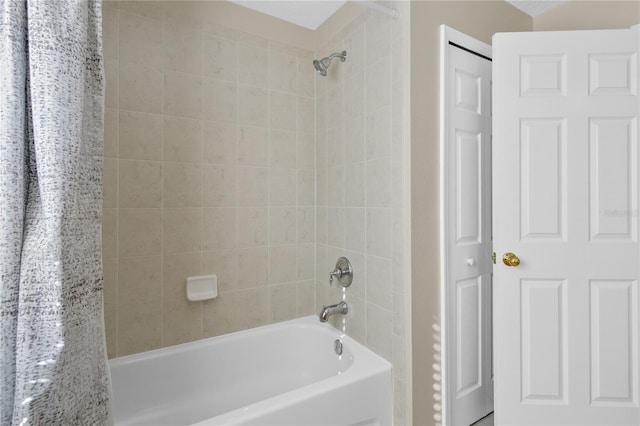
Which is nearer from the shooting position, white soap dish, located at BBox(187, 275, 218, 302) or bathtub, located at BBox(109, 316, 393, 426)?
bathtub, located at BBox(109, 316, 393, 426)

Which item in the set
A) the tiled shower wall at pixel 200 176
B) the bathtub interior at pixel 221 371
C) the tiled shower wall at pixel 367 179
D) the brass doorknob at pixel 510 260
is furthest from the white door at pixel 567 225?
the tiled shower wall at pixel 200 176

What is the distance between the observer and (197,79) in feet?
5.88

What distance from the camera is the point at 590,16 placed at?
1.82m

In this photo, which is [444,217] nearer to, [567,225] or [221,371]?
[567,225]

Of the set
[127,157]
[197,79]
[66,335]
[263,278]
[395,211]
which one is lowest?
[263,278]

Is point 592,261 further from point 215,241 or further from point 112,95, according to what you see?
point 112,95

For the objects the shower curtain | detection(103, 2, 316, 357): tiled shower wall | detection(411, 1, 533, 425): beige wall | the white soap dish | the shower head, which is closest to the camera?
the shower curtain

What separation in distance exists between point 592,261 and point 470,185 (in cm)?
64

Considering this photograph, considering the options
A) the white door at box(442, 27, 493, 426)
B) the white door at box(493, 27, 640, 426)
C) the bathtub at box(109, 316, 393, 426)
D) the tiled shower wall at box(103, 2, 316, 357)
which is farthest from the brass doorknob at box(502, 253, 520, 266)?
the tiled shower wall at box(103, 2, 316, 357)

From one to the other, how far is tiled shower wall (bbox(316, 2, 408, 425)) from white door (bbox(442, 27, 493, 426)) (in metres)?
0.24

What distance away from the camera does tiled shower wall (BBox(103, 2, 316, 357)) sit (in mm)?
1618

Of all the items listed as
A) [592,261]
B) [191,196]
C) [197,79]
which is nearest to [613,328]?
[592,261]

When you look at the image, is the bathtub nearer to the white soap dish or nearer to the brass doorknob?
the white soap dish

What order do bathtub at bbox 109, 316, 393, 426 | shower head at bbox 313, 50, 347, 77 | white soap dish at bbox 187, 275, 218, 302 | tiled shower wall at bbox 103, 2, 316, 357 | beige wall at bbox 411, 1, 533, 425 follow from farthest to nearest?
shower head at bbox 313, 50, 347, 77 < white soap dish at bbox 187, 275, 218, 302 < tiled shower wall at bbox 103, 2, 316, 357 < beige wall at bbox 411, 1, 533, 425 < bathtub at bbox 109, 316, 393, 426
